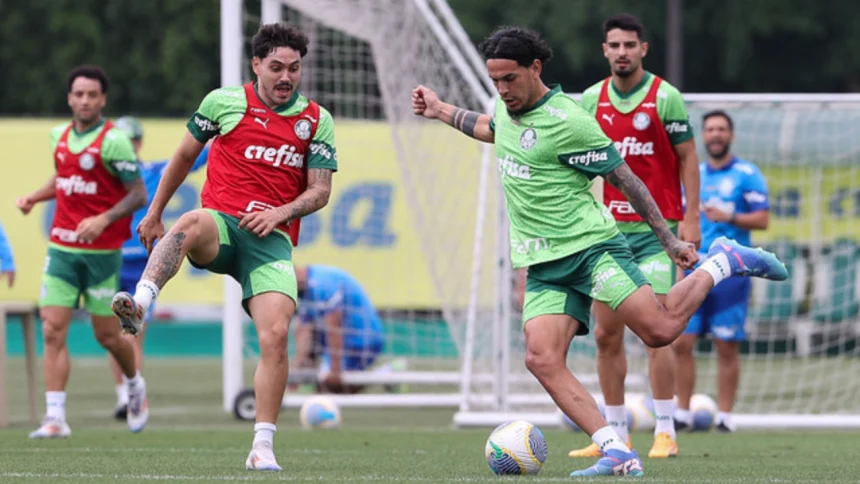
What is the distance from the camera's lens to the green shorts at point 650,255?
886 centimetres

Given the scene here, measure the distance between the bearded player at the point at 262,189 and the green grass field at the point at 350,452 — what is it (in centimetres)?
59

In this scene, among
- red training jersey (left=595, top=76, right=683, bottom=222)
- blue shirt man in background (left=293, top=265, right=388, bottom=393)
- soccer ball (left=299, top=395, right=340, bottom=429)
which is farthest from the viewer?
blue shirt man in background (left=293, top=265, right=388, bottom=393)

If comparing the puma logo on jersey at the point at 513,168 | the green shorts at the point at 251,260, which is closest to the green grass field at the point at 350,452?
the green shorts at the point at 251,260

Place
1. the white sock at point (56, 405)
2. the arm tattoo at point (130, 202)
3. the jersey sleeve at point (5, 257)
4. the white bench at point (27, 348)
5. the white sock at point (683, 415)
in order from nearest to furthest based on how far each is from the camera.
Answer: the white sock at point (56, 405) → the arm tattoo at point (130, 202) → the jersey sleeve at point (5, 257) → the white sock at point (683, 415) → the white bench at point (27, 348)

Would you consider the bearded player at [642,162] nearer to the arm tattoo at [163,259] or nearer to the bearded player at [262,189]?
the bearded player at [262,189]

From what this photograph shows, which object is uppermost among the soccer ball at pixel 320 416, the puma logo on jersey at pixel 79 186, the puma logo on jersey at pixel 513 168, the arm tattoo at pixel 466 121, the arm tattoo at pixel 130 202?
the arm tattoo at pixel 466 121

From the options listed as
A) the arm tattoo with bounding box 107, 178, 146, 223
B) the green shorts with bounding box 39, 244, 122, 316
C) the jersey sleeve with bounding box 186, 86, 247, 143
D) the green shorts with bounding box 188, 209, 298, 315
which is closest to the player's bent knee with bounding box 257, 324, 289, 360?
the green shorts with bounding box 188, 209, 298, 315

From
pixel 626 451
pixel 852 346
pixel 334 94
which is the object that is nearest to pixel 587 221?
pixel 626 451

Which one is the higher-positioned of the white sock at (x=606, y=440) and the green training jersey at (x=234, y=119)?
the green training jersey at (x=234, y=119)

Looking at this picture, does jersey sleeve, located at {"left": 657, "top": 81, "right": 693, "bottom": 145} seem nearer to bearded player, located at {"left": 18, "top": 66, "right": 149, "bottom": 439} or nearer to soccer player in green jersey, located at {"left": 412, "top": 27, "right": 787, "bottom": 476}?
soccer player in green jersey, located at {"left": 412, "top": 27, "right": 787, "bottom": 476}

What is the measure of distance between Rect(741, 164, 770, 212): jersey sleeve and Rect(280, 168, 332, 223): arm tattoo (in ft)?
15.6

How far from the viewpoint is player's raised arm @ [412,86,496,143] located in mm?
7898

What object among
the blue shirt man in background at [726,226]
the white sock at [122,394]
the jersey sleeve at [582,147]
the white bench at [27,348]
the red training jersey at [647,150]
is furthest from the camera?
the white sock at [122,394]

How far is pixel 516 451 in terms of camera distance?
7.38m
